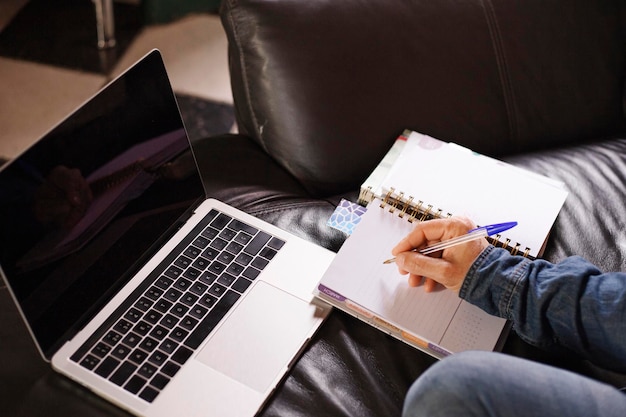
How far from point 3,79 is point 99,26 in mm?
350

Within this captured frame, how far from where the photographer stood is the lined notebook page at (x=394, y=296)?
0.86 metres

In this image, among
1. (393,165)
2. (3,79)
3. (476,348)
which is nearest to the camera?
(476,348)

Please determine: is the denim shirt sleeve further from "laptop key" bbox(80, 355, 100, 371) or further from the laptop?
"laptop key" bbox(80, 355, 100, 371)

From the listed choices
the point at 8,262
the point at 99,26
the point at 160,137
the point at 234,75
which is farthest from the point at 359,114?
the point at 99,26

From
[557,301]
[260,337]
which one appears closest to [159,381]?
[260,337]

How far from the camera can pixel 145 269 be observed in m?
0.91

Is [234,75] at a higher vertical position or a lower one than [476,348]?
higher

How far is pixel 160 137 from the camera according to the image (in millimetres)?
914

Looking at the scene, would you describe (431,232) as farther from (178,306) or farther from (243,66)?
(243,66)

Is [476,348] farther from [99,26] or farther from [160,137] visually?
[99,26]

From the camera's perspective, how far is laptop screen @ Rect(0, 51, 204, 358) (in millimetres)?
733

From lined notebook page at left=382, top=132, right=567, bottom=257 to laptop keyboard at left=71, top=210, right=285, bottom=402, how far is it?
0.88ft

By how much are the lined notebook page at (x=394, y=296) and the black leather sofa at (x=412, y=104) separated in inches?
1.9

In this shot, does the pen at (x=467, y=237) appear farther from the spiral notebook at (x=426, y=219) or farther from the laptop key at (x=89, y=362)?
the laptop key at (x=89, y=362)
